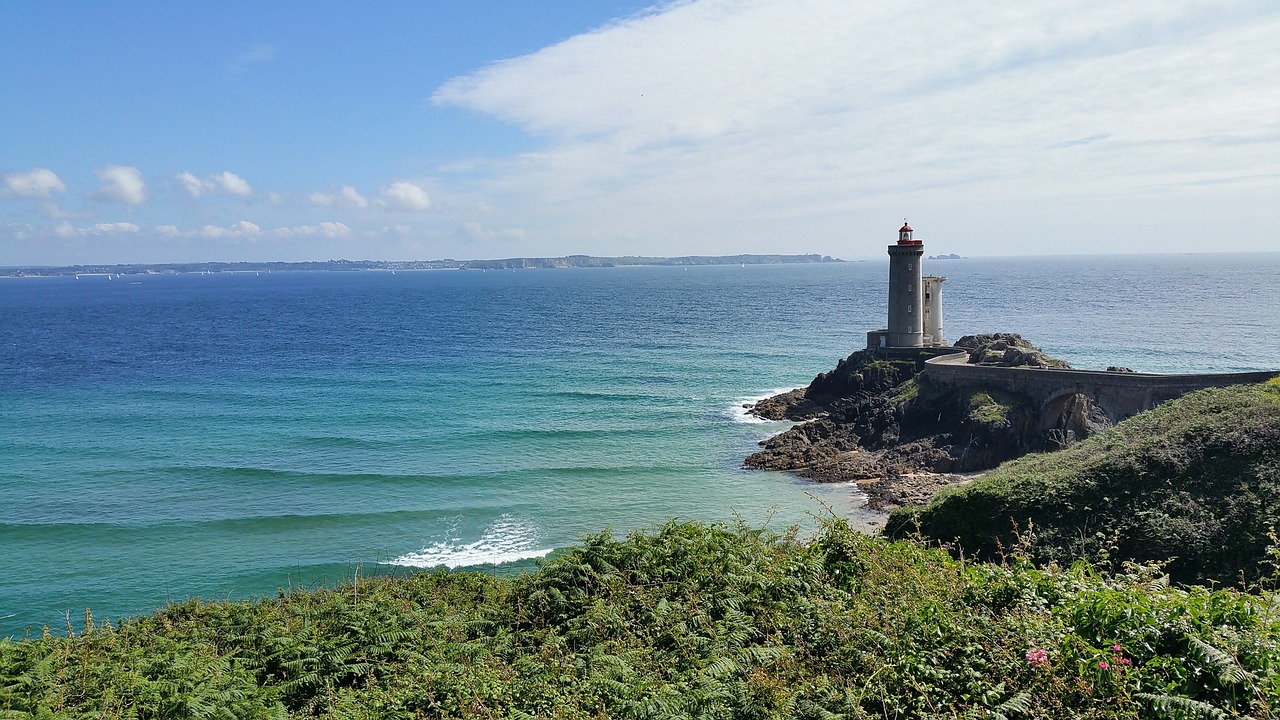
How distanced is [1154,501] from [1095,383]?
18.3m

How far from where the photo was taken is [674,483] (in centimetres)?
3253

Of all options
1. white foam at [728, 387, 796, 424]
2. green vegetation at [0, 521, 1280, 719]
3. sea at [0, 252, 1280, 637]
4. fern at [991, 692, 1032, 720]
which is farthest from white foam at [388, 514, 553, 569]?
fern at [991, 692, 1032, 720]

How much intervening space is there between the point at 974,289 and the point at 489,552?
151792mm

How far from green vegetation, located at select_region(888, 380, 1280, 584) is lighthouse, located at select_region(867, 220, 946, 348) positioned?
83.4 feet

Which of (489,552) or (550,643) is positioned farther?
(489,552)

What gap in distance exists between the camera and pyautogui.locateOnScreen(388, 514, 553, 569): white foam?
81.8 feet

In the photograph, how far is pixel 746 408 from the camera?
153ft

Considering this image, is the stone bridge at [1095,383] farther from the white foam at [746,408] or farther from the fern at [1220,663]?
the fern at [1220,663]

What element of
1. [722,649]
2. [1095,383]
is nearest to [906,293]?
[1095,383]

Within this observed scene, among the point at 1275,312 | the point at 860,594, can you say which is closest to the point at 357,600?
the point at 860,594

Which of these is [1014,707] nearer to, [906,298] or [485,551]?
[485,551]

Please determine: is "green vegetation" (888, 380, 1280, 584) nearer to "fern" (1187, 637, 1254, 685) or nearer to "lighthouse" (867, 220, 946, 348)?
"fern" (1187, 637, 1254, 685)

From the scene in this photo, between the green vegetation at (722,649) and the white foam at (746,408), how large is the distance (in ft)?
102

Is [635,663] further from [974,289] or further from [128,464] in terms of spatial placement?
[974,289]
